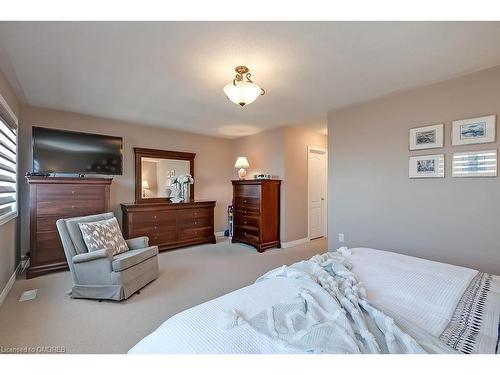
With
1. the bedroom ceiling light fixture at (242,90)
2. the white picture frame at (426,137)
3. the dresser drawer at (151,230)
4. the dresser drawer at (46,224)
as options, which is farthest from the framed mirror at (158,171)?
the white picture frame at (426,137)

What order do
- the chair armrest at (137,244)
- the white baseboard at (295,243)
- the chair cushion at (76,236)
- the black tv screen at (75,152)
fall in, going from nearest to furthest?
1. the chair cushion at (76,236)
2. the chair armrest at (137,244)
3. the black tv screen at (75,152)
4. the white baseboard at (295,243)

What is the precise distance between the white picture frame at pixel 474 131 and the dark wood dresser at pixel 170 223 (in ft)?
12.7

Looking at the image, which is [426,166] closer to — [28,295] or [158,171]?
[158,171]

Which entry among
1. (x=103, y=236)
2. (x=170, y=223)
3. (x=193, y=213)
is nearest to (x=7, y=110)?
(x=103, y=236)

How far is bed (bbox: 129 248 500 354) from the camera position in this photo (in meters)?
0.86

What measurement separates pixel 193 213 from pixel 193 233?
1.28 ft

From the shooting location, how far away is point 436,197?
2.69 meters

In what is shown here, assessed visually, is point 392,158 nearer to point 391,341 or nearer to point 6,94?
point 391,341

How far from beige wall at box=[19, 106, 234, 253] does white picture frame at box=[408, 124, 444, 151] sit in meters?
3.85

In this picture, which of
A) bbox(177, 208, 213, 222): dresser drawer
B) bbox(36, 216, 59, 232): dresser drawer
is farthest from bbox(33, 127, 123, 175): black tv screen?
bbox(177, 208, 213, 222): dresser drawer

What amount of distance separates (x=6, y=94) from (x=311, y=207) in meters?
5.05

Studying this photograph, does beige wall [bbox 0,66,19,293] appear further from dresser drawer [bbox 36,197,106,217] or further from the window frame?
dresser drawer [bbox 36,197,106,217]

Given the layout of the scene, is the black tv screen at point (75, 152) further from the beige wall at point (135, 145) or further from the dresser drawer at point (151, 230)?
the dresser drawer at point (151, 230)

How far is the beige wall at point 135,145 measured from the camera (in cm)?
341
